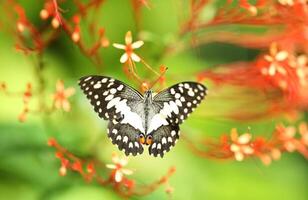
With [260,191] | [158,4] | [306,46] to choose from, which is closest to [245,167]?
[260,191]

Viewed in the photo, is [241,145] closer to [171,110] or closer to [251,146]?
[251,146]

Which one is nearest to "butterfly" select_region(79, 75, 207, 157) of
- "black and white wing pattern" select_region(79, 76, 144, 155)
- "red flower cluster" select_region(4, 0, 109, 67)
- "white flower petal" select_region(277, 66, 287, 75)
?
"black and white wing pattern" select_region(79, 76, 144, 155)

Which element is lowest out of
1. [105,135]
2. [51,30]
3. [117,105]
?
[117,105]

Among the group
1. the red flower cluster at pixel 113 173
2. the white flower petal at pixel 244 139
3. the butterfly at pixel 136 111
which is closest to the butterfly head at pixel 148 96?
the butterfly at pixel 136 111

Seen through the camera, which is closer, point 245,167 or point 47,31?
point 47,31

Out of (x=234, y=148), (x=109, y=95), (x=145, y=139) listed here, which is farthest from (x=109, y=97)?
(x=234, y=148)

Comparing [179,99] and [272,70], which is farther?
[272,70]

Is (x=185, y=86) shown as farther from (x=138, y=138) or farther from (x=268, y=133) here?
(x=268, y=133)

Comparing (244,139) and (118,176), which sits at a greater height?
(244,139)

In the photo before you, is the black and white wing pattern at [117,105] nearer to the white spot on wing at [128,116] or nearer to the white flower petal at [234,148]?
the white spot on wing at [128,116]
